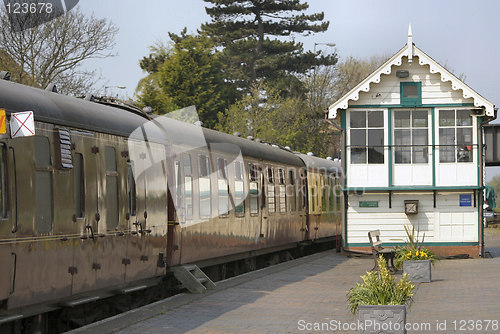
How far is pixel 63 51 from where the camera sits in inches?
1452

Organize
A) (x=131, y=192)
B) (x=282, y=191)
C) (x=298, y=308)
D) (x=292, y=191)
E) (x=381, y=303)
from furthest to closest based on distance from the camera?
(x=292, y=191), (x=282, y=191), (x=298, y=308), (x=131, y=192), (x=381, y=303)

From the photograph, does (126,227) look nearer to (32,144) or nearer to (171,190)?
(171,190)

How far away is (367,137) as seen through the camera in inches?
947

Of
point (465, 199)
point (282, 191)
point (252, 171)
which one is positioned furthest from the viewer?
point (465, 199)

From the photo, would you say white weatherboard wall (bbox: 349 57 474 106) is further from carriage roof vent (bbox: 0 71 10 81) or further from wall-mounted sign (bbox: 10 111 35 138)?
wall-mounted sign (bbox: 10 111 35 138)

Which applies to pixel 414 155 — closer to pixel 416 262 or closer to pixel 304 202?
pixel 304 202

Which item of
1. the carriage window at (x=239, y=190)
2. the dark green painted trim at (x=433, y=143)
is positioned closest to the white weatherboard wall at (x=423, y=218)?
the dark green painted trim at (x=433, y=143)

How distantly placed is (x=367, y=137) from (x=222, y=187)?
24.8 feet

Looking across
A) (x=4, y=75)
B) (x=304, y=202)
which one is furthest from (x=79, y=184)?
(x=304, y=202)

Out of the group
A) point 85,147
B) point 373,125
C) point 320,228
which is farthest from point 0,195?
point 320,228

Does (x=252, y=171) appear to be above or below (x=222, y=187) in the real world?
above

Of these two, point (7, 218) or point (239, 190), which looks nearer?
point (7, 218)

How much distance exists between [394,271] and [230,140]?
4.94m

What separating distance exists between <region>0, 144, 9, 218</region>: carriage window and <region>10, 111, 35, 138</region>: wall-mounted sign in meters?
A: 0.21
